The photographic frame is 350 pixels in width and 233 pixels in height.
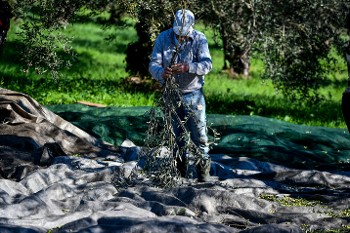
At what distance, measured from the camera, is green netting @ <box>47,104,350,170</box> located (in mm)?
11352

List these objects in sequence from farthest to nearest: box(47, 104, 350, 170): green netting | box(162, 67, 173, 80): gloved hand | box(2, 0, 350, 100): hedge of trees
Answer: box(2, 0, 350, 100): hedge of trees
box(47, 104, 350, 170): green netting
box(162, 67, 173, 80): gloved hand

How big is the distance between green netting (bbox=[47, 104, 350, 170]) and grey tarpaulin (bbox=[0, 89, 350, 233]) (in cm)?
2

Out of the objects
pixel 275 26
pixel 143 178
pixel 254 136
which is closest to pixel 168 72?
pixel 143 178

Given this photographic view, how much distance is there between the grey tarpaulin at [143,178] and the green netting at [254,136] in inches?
0.6

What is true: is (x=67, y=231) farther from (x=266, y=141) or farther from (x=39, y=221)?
(x=266, y=141)

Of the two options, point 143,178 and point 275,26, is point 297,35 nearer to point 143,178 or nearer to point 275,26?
point 275,26

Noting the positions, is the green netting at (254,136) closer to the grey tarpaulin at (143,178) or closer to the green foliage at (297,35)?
the grey tarpaulin at (143,178)

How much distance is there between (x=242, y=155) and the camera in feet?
37.4

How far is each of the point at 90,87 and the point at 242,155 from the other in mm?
8175

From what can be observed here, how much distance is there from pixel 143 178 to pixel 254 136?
345 centimetres

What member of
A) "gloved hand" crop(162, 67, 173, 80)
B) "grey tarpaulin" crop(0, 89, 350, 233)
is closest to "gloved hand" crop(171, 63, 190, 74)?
"gloved hand" crop(162, 67, 173, 80)

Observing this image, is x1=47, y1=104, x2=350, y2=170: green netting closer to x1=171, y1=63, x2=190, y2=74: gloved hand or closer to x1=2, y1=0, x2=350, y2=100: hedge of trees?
x1=2, y1=0, x2=350, y2=100: hedge of trees

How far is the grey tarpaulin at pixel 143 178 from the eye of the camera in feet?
22.8

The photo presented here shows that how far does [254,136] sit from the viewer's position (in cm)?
1219
